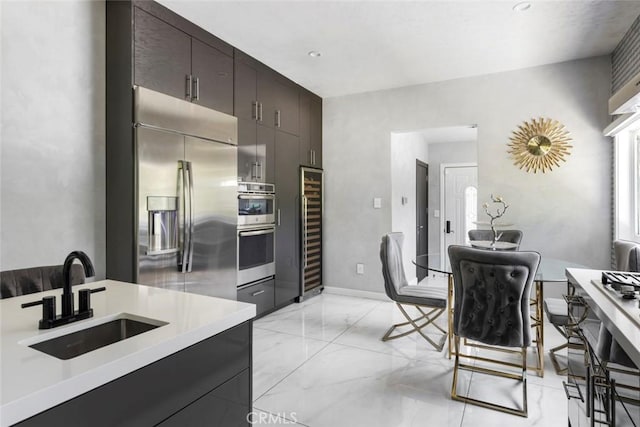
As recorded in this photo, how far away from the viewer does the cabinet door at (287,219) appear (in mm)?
4117

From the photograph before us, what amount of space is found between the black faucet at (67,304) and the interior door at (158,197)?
4.58ft

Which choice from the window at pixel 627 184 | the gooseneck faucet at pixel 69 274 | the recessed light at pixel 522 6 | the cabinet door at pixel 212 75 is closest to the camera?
the gooseneck faucet at pixel 69 274

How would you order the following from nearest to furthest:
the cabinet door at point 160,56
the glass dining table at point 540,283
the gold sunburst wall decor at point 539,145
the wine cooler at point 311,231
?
the glass dining table at point 540,283 → the cabinet door at point 160,56 → the gold sunburst wall decor at point 539,145 → the wine cooler at point 311,231

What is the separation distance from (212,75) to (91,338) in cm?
261

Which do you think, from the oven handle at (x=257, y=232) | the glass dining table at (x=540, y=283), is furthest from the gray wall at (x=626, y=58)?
the oven handle at (x=257, y=232)

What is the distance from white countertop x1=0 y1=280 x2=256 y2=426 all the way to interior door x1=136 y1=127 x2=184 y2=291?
3.32ft

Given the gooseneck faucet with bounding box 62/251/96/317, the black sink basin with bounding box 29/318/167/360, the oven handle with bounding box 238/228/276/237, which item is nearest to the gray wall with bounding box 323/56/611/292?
the oven handle with bounding box 238/228/276/237

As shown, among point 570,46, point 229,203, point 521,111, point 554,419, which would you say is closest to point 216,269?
point 229,203

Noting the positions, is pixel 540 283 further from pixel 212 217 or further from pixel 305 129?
pixel 305 129

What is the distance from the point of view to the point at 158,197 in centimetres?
260

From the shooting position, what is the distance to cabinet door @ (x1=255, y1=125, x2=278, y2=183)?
378 cm

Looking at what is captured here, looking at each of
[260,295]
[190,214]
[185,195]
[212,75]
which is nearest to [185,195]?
[185,195]

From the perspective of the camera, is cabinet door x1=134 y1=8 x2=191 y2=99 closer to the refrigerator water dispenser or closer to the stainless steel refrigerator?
the stainless steel refrigerator

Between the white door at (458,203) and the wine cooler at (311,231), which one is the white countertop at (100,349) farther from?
the white door at (458,203)
